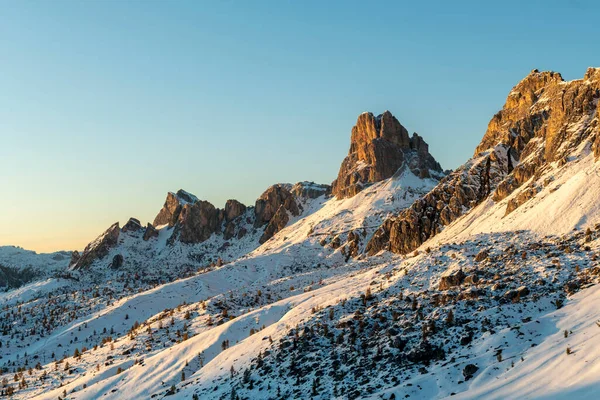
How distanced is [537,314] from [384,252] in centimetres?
9059

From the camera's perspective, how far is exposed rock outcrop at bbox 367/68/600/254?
277 ft

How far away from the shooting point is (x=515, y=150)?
109m

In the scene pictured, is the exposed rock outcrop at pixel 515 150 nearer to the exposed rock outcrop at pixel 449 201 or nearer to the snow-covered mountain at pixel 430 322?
the exposed rock outcrop at pixel 449 201

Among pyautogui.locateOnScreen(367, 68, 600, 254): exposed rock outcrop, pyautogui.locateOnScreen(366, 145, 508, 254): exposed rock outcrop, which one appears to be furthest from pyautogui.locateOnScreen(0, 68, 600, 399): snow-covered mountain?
pyautogui.locateOnScreen(366, 145, 508, 254): exposed rock outcrop

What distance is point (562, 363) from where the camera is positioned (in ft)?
78.6

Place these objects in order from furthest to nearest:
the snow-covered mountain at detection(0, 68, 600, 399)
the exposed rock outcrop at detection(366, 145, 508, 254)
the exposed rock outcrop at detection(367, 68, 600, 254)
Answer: the exposed rock outcrop at detection(366, 145, 508, 254)
the exposed rock outcrop at detection(367, 68, 600, 254)
the snow-covered mountain at detection(0, 68, 600, 399)

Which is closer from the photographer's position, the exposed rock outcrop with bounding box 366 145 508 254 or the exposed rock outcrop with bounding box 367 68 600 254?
the exposed rock outcrop with bounding box 367 68 600 254

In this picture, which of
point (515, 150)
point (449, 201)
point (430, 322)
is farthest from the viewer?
point (449, 201)

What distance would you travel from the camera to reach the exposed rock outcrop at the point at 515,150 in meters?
84.6

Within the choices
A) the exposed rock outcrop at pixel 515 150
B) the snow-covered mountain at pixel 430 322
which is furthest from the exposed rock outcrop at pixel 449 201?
the snow-covered mountain at pixel 430 322

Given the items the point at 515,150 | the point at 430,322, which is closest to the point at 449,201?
the point at 515,150

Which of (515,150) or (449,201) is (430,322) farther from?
(515,150)

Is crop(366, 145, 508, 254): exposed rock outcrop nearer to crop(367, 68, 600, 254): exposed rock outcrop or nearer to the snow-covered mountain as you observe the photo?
crop(367, 68, 600, 254): exposed rock outcrop

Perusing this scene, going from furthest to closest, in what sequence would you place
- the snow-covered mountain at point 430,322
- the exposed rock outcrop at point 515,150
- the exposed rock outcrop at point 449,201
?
1. the exposed rock outcrop at point 449,201
2. the exposed rock outcrop at point 515,150
3. the snow-covered mountain at point 430,322
